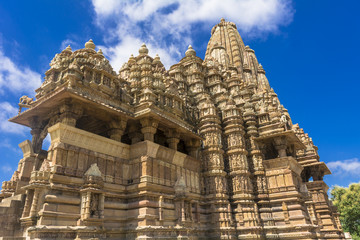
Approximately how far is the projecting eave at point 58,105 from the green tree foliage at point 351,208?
41554 millimetres

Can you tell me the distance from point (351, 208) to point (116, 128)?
1646 inches

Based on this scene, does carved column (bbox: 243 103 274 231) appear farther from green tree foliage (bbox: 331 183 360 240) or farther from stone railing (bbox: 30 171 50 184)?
green tree foliage (bbox: 331 183 360 240)

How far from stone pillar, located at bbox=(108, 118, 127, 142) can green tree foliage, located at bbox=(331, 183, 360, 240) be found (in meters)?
41.5

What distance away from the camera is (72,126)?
12.7m

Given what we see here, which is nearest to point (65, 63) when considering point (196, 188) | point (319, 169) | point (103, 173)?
point (103, 173)

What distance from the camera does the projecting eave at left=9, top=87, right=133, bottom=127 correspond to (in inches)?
483

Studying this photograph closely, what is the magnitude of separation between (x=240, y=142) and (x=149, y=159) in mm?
8585

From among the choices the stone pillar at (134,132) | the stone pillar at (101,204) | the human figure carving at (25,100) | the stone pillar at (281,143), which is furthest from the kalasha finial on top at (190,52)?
the stone pillar at (101,204)

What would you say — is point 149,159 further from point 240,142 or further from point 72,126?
point 240,142

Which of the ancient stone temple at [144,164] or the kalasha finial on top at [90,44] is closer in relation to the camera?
the ancient stone temple at [144,164]

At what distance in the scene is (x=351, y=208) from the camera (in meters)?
41.4

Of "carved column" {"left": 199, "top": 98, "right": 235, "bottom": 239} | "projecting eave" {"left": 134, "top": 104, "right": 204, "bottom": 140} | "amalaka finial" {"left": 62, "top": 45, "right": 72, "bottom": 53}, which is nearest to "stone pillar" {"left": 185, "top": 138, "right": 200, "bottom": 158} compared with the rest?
"projecting eave" {"left": 134, "top": 104, "right": 204, "bottom": 140}

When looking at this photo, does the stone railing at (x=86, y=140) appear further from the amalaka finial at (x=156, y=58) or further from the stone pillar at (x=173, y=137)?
the amalaka finial at (x=156, y=58)

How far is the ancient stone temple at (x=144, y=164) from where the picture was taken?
11.6 meters
